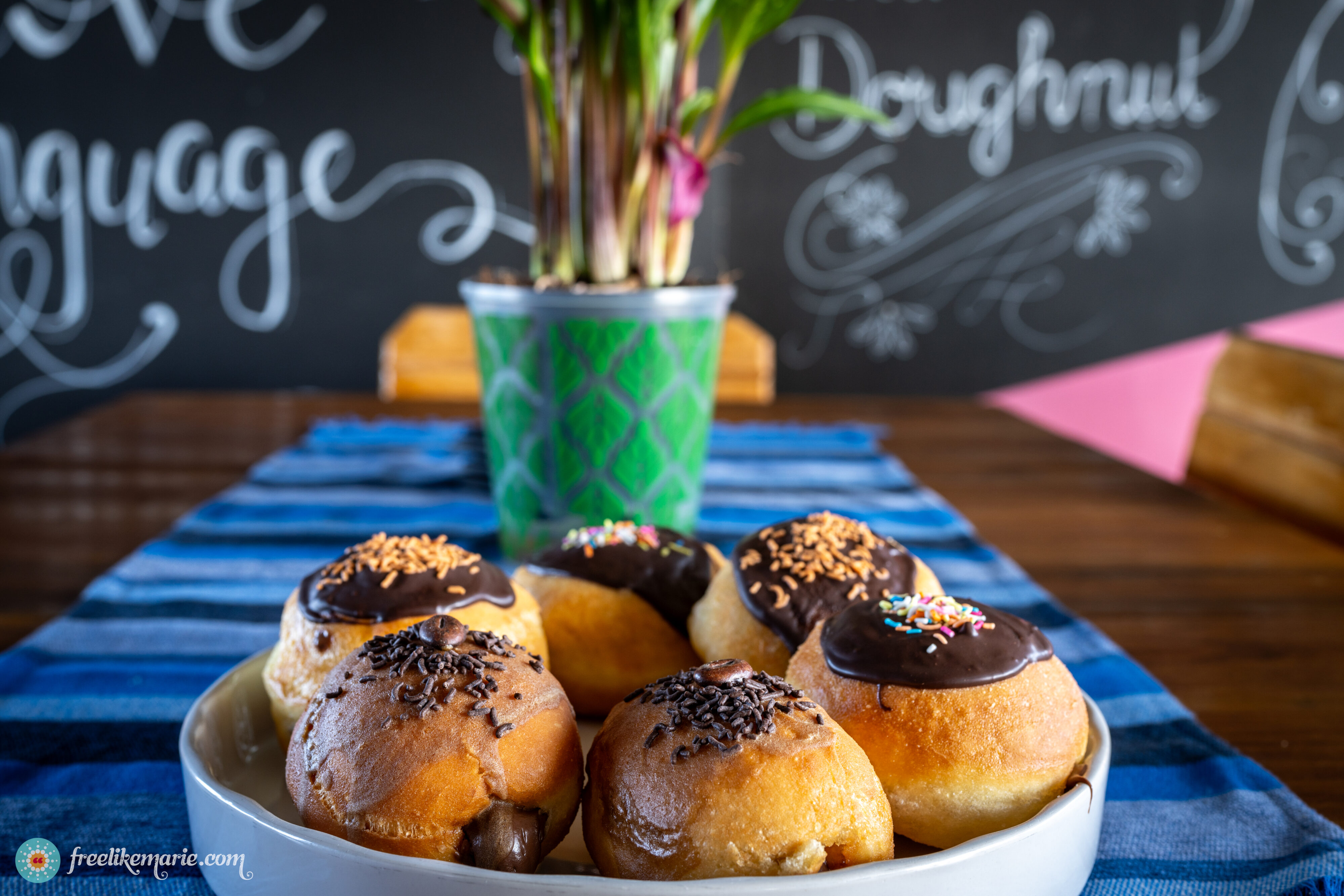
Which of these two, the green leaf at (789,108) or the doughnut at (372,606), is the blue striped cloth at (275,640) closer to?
the doughnut at (372,606)

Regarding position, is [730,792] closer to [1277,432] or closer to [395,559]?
[395,559]

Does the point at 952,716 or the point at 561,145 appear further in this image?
the point at 561,145

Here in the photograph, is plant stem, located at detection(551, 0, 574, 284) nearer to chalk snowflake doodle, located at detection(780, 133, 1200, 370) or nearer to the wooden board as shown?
the wooden board

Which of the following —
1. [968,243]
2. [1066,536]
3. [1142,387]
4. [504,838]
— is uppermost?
[968,243]

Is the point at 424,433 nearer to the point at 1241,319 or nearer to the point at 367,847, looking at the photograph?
the point at 367,847

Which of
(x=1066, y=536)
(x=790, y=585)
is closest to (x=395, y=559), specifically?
(x=790, y=585)

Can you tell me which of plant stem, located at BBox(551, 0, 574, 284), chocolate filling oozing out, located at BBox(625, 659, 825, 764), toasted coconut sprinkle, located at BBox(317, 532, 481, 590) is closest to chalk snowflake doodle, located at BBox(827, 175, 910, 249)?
plant stem, located at BBox(551, 0, 574, 284)
